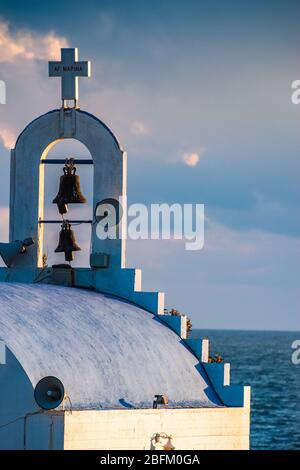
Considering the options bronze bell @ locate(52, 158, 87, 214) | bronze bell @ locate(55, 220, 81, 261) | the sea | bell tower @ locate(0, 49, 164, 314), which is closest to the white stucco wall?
bell tower @ locate(0, 49, 164, 314)

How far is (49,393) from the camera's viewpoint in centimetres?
3041

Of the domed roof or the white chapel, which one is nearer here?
the white chapel

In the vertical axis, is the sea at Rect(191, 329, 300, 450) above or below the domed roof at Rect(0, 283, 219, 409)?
above

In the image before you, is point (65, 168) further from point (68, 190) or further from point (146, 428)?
point (146, 428)

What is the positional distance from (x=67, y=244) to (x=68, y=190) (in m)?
1.03

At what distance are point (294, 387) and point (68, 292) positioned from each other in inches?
3245

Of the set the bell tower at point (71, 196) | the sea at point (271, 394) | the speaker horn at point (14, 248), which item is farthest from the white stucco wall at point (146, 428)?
the sea at point (271, 394)

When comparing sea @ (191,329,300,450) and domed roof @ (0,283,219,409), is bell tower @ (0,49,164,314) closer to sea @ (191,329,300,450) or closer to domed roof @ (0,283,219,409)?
domed roof @ (0,283,219,409)

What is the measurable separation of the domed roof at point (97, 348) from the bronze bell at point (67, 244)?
4.01 feet

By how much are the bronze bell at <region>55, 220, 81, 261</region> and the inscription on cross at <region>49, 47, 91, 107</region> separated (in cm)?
255

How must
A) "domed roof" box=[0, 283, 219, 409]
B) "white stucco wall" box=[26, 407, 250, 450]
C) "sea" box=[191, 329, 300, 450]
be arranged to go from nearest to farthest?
"white stucco wall" box=[26, 407, 250, 450] < "domed roof" box=[0, 283, 219, 409] < "sea" box=[191, 329, 300, 450]

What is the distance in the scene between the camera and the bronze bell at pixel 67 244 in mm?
36938

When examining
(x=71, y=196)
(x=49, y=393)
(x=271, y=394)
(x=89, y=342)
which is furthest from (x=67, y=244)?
(x=271, y=394)

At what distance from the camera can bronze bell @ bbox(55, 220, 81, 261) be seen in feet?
121
